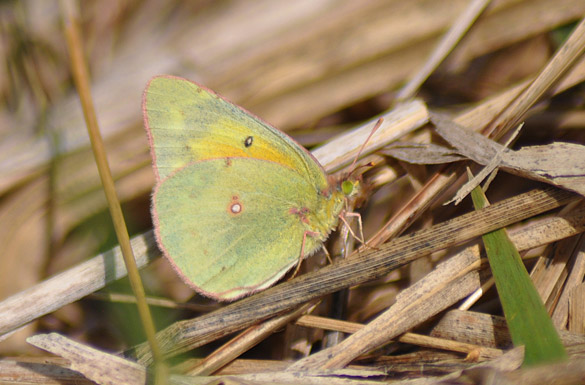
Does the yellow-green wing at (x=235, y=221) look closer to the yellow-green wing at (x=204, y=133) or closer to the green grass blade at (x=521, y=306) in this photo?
the yellow-green wing at (x=204, y=133)

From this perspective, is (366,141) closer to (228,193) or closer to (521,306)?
(228,193)

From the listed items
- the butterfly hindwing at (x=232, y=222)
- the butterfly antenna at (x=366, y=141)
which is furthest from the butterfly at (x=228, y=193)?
the butterfly antenna at (x=366, y=141)

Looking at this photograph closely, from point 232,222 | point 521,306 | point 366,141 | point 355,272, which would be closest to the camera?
point 521,306

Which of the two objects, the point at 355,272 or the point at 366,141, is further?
the point at 366,141

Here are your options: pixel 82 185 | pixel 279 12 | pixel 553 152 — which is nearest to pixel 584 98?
pixel 553 152

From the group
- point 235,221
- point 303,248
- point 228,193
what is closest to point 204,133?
point 228,193

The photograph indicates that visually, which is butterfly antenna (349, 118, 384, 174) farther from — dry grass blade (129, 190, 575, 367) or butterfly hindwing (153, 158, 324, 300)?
dry grass blade (129, 190, 575, 367)

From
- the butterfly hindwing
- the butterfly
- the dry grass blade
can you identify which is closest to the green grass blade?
the dry grass blade
